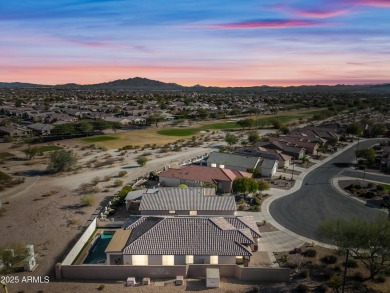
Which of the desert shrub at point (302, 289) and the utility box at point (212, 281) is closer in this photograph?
the desert shrub at point (302, 289)

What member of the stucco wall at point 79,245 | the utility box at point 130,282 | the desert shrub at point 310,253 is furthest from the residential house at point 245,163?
the utility box at point 130,282

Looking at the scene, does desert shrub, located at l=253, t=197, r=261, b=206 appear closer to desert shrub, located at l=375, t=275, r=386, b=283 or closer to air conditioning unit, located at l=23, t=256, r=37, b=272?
desert shrub, located at l=375, t=275, r=386, b=283

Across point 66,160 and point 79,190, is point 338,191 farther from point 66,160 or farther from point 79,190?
point 66,160

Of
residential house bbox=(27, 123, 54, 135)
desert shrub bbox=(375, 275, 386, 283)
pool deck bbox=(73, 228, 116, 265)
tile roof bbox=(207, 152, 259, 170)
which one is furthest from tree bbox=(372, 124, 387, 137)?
residential house bbox=(27, 123, 54, 135)

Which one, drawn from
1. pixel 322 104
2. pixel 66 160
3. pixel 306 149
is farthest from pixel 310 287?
pixel 322 104

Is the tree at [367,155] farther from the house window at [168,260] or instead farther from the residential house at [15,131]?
the residential house at [15,131]

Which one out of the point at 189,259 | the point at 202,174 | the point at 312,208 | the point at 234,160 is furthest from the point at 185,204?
the point at 234,160
